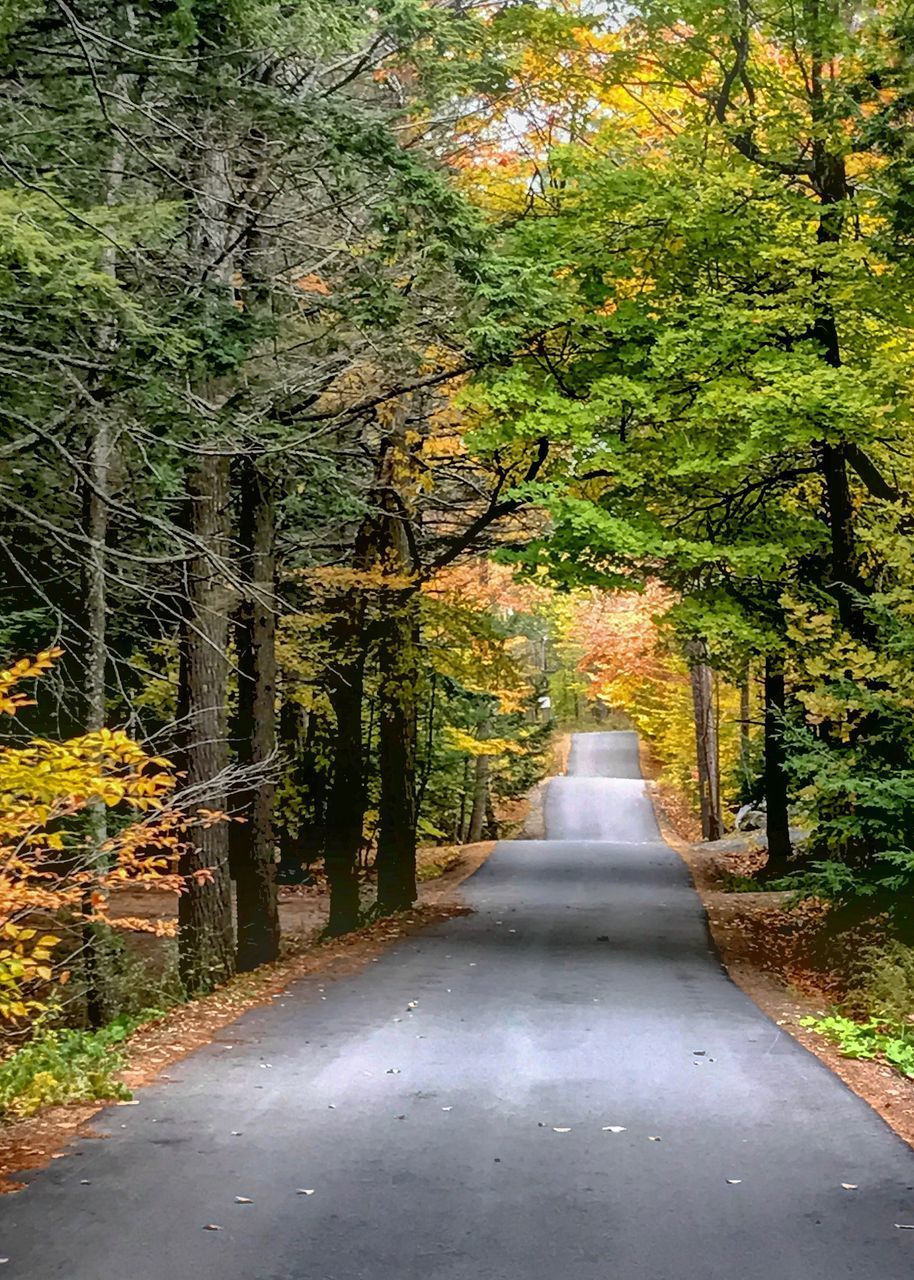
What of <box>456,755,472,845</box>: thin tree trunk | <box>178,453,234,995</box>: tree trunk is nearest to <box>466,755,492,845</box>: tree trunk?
<box>456,755,472,845</box>: thin tree trunk

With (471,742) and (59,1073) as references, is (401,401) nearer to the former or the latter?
(59,1073)

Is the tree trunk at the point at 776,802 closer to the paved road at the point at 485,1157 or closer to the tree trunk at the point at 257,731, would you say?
the tree trunk at the point at 257,731

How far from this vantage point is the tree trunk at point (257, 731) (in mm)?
13656

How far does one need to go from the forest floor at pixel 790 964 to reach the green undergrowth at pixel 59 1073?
4.81 m

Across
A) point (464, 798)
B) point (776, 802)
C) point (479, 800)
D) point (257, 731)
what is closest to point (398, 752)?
point (257, 731)

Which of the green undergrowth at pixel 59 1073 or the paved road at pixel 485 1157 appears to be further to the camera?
the green undergrowth at pixel 59 1073

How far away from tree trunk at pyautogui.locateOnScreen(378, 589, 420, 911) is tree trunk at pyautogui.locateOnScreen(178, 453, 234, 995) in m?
4.66

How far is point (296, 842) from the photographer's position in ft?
87.1

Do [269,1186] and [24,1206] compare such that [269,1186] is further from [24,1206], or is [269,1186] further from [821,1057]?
[821,1057]

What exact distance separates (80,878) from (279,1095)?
2097 millimetres

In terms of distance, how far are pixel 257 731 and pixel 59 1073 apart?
6.49 meters

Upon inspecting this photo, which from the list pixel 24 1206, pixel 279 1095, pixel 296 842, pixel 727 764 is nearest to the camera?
pixel 24 1206

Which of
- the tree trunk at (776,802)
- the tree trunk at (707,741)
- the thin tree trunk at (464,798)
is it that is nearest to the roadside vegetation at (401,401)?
the tree trunk at (776,802)

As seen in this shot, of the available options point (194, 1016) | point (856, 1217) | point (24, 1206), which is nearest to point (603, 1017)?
point (194, 1016)
